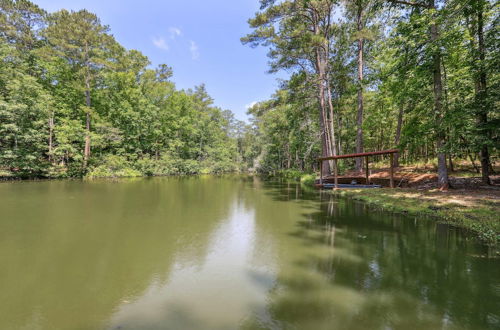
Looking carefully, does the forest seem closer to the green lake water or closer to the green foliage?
the green foliage

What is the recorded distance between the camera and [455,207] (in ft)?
25.1

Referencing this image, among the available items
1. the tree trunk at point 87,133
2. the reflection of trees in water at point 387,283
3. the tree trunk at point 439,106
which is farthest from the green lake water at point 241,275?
the tree trunk at point 87,133

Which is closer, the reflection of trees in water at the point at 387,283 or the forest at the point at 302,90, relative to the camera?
the reflection of trees in water at the point at 387,283

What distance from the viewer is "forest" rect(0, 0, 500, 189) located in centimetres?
984

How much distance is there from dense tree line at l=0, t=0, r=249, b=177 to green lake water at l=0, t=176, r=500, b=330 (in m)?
18.3

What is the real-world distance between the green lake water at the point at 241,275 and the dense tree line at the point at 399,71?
5.72m

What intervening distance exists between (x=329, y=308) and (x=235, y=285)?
5.03 ft

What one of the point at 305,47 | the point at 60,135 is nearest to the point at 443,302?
the point at 305,47

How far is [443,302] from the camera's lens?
3215 mm

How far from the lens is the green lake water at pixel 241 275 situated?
2.89 metres

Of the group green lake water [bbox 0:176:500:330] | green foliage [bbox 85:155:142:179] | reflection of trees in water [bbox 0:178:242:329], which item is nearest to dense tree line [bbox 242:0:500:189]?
green lake water [bbox 0:176:500:330]

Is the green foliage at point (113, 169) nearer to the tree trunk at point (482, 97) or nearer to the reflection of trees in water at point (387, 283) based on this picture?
the reflection of trees in water at point (387, 283)

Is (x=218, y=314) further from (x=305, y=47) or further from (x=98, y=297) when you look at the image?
(x=305, y=47)

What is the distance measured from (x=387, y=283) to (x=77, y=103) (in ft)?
110
